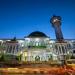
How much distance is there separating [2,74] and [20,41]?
45.8 metres

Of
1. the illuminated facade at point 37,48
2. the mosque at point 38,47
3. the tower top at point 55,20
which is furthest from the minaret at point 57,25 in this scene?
the illuminated facade at point 37,48

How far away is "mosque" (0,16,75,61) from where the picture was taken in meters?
73.6

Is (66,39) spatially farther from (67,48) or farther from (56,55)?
(56,55)

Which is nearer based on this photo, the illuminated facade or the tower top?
the illuminated facade

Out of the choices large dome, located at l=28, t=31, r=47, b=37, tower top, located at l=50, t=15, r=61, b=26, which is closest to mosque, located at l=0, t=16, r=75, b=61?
large dome, located at l=28, t=31, r=47, b=37

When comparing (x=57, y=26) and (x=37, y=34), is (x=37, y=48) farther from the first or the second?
(x=57, y=26)

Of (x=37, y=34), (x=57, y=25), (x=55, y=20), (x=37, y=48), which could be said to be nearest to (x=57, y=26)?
(x=57, y=25)

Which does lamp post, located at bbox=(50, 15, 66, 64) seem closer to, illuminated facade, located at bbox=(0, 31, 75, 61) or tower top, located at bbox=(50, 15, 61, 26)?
tower top, located at bbox=(50, 15, 61, 26)

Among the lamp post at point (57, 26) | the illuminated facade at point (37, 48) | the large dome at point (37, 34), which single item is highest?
the lamp post at point (57, 26)

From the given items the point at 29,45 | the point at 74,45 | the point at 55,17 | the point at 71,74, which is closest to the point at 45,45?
the point at 29,45

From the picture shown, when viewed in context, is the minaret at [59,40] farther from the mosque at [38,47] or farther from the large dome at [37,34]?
the large dome at [37,34]

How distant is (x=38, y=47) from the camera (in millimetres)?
76062

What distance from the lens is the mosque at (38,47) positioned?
73625 mm

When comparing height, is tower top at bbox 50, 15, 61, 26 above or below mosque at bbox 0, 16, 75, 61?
above
